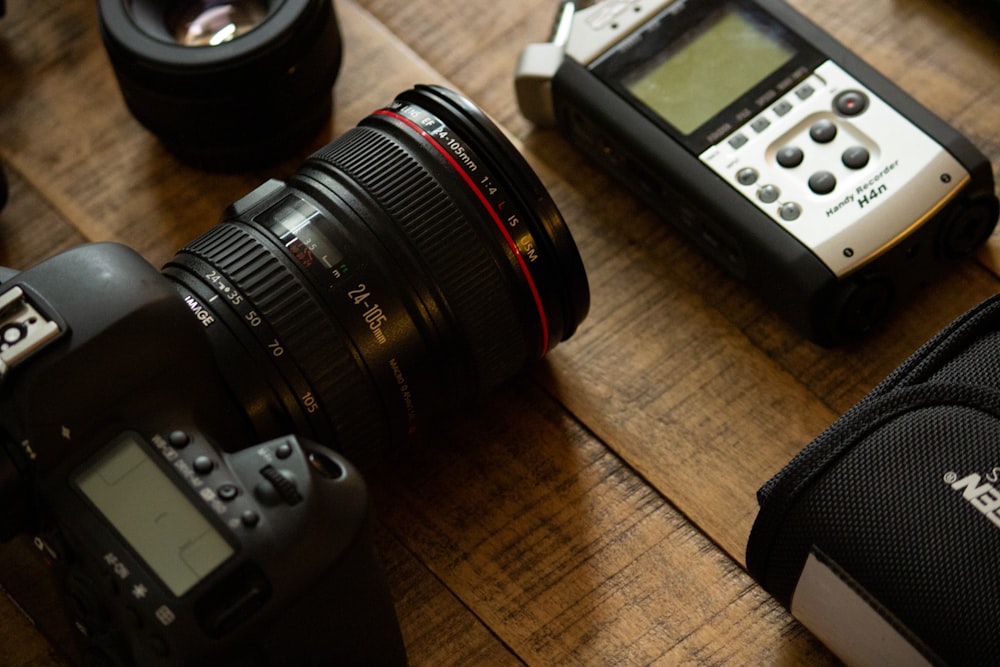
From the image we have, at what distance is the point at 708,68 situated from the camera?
1066mm

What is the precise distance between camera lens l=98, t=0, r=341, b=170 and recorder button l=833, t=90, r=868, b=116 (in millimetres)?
377

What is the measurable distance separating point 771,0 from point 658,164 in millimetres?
168

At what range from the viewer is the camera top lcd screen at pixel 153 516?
2.43 feet

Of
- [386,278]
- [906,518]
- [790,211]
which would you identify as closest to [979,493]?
[906,518]

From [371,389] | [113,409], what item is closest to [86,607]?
[113,409]

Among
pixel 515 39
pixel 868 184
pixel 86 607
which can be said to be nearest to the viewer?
pixel 86 607

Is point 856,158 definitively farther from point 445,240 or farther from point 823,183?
point 445,240

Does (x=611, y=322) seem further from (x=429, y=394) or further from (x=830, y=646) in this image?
(x=830, y=646)

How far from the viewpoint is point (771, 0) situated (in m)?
1.08

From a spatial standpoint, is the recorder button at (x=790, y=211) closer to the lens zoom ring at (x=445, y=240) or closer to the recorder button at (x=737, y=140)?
the recorder button at (x=737, y=140)

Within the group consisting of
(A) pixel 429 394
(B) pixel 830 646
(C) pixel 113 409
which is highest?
(C) pixel 113 409

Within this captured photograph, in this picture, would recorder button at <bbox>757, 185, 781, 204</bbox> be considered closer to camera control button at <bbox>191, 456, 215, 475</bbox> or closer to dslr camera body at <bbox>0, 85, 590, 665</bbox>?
dslr camera body at <bbox>0, 85, 590, 665</bbox>

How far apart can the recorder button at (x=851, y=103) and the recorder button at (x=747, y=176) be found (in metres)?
0.08

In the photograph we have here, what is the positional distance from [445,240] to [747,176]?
0.79 feet
